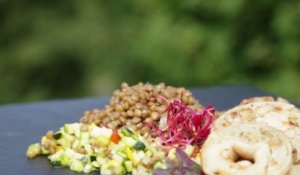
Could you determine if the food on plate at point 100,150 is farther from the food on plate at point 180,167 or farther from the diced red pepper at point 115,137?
the food on plate at point 180,167

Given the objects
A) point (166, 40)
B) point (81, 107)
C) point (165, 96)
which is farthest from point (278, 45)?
point (165, 96)

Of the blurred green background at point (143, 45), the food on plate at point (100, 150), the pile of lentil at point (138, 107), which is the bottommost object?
the food on plate at point (100, 150)

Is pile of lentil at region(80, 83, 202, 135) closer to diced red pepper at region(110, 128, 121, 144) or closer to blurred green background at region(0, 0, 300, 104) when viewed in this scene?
diced red pepper at region(110, 128, 121, 144)

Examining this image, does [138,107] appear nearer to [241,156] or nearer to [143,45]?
[241,156]

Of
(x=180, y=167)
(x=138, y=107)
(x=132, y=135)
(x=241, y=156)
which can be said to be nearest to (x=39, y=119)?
(x=138, y=107)

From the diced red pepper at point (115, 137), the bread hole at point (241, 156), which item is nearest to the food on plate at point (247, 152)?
the bread hole at point (241, 156)

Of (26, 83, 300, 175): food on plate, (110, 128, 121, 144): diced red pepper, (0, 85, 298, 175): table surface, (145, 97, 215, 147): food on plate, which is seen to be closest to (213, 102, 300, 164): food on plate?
A: (26, 83, 300, 175): food on plate
